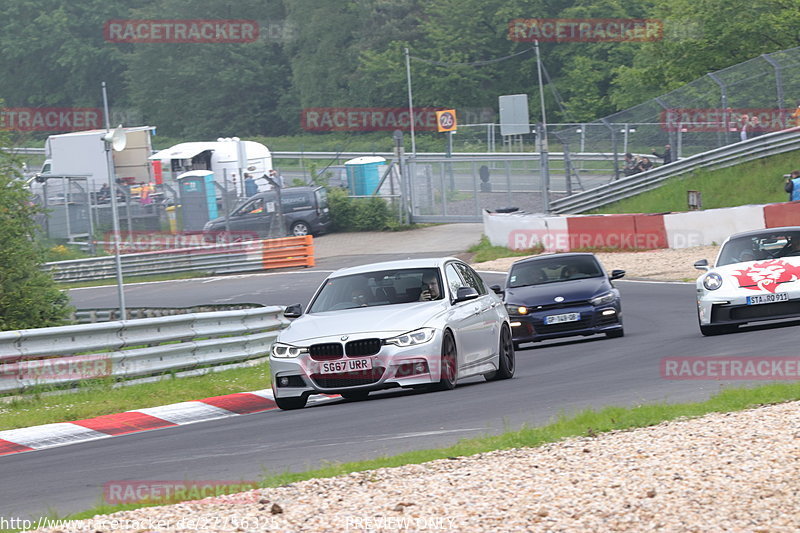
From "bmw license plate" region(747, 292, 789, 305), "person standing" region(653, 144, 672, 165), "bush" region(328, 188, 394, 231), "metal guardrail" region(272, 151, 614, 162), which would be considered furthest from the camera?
"bush" region(328, 188, 394, 231)

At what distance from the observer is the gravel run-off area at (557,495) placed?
5957 mm

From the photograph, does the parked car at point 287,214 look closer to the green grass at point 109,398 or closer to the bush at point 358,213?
the bush at point 358,213

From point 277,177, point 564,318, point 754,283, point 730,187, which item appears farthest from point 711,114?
point 754,283

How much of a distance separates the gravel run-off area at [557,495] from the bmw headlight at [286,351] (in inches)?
159

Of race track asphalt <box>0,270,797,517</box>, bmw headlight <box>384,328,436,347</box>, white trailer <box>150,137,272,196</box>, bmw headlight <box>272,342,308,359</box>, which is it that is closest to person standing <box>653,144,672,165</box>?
white trailer <box>150,137,272,196</box>

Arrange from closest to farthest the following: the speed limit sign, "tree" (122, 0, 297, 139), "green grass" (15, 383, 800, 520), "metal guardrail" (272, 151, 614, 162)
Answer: "green grass" (15, 383, 800, 520)
"metal guardrail" (272, 151, 614, 162)
the speed limit sign
"tree" (122, 0, 297, 139)

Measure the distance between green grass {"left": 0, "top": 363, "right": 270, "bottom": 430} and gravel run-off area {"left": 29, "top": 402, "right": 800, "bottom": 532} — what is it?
19.9 feet

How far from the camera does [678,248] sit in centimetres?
3147

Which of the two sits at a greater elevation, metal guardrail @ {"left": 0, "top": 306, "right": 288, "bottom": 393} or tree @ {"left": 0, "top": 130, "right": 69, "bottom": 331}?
tree @ {"left": 0, "top": 130, "right": 69, "bottom": 331}

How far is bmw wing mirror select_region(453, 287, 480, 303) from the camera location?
12750 mm

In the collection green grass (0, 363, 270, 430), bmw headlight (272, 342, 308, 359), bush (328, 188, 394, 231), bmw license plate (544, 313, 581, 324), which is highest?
bush (328, 188, 394, 231)

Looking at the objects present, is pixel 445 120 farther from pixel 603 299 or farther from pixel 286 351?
pixel 286 351

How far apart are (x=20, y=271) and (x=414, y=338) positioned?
27.2 ft

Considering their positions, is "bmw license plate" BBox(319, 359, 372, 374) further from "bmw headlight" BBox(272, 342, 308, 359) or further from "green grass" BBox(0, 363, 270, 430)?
"green grass" BBox(0, 363, 270, 430)
